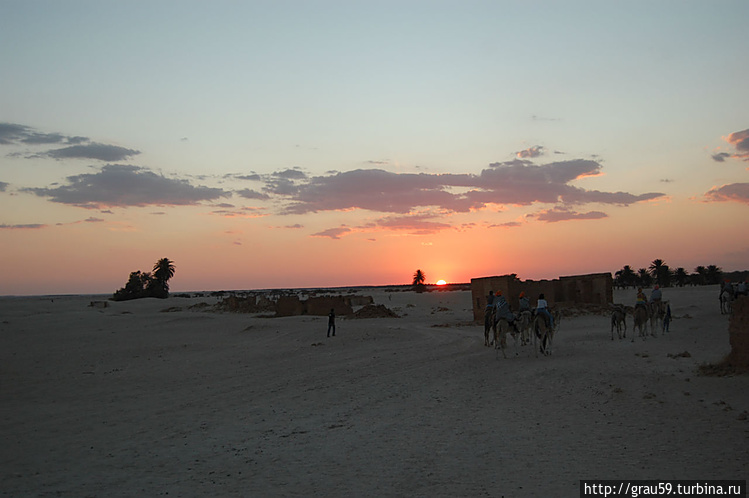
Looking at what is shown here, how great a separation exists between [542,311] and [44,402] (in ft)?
57.3

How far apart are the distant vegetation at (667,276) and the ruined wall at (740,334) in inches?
3734

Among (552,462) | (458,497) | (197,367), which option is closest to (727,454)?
(552,462)

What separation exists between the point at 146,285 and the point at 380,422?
100693mm

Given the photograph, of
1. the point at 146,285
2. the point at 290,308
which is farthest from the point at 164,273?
the point at 290,308

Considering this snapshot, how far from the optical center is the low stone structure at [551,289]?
37250 mm

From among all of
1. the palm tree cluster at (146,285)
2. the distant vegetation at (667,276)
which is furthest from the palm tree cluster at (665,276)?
the palm tree cluster at (146,285)

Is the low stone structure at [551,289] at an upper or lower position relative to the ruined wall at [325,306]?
upper

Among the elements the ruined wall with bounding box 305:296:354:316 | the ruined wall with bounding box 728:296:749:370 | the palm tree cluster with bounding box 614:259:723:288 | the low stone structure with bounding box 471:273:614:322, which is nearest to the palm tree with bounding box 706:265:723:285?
the palm tree cluster with bounding box 614:259:723:288

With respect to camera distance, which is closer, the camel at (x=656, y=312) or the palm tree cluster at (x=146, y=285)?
the camel at (x=656, y=312)

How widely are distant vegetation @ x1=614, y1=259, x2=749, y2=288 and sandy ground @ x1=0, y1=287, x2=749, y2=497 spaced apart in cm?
8760

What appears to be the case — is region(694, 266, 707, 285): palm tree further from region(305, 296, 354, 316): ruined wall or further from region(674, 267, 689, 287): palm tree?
region(305, 296, 354, 316): ruined wall

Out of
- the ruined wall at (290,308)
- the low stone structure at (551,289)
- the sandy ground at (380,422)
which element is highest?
→ the low stone structure at (551,289)

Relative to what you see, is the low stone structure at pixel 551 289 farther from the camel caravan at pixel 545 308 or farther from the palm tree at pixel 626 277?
the palm tree at pixel 626 277

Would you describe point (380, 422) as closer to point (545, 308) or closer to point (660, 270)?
point (545, 308)
